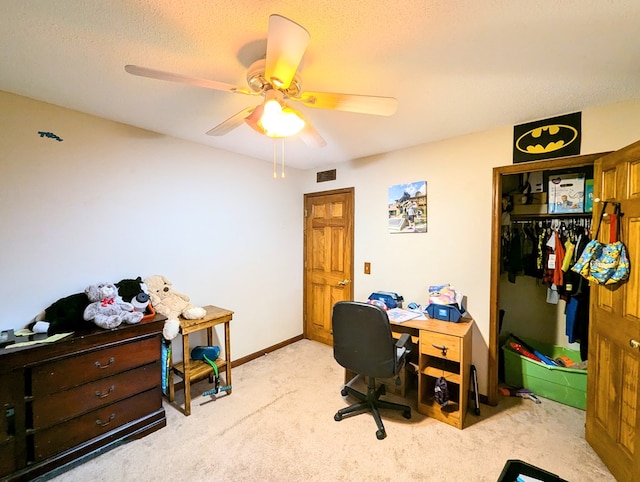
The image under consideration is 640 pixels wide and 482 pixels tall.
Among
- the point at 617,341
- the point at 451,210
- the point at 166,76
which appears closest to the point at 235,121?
the point at 166,76

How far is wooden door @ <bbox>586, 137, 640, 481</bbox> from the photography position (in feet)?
5.01

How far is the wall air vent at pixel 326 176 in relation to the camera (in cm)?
352

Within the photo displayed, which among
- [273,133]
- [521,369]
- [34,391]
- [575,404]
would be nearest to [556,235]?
[521,369]

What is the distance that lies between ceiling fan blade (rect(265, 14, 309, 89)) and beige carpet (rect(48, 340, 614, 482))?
87.5 inches

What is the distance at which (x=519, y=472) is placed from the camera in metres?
1.15

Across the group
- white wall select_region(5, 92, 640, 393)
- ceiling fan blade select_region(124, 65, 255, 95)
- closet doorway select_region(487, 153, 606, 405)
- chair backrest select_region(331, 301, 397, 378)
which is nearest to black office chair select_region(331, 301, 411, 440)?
chair backrest select_region(331, 301, 397, 378)

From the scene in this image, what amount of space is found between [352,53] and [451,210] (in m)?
1.77

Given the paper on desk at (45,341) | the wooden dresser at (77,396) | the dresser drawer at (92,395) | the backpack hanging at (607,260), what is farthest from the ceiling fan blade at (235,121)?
the backpack hanging at (607,260)

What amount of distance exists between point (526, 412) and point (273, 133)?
A: 2939 mm

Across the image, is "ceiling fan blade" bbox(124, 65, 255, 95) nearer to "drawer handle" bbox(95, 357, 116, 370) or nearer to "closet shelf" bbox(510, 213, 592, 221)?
"drawer handle" bbox(95, 357, 116, 370)

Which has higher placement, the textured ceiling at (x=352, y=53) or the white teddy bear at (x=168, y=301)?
the textured ceiling at (x=352, y=53)

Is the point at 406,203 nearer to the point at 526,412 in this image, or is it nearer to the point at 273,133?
the point at 273,133

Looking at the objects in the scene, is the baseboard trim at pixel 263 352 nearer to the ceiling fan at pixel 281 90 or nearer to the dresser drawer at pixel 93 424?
the dresser drawer at pixel 93 424

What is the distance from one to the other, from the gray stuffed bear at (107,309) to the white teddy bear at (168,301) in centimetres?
25
